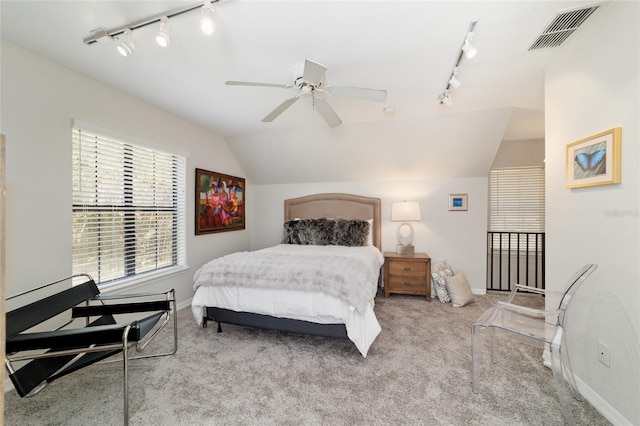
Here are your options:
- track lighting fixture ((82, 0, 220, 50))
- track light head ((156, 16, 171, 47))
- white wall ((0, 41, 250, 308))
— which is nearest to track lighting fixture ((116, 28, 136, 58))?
track lighting fixture ((82, 0, 220, 50))

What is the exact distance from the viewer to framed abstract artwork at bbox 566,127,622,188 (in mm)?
1517

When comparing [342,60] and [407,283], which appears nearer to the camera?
[342,60]

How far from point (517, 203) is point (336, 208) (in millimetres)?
3011

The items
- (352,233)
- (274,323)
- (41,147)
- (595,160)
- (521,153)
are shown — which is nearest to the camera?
(595,160)

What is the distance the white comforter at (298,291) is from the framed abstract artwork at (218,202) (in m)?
1.32

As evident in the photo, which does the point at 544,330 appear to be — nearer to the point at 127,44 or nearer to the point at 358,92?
the point at 358,92

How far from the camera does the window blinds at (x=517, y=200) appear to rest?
4270mm

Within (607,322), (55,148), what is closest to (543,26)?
(607,322)

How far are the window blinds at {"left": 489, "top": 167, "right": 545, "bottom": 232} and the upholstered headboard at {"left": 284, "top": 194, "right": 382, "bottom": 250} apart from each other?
1.97 m

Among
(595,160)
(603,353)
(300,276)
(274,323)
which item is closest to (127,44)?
(300,276)

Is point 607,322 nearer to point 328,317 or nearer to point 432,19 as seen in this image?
point 328,317

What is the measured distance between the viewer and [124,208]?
2760mm

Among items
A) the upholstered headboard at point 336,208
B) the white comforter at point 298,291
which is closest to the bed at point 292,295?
the white comforter at point 298,291

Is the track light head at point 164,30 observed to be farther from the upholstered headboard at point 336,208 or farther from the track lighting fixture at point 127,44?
the upholstered headboard at point 336,208
